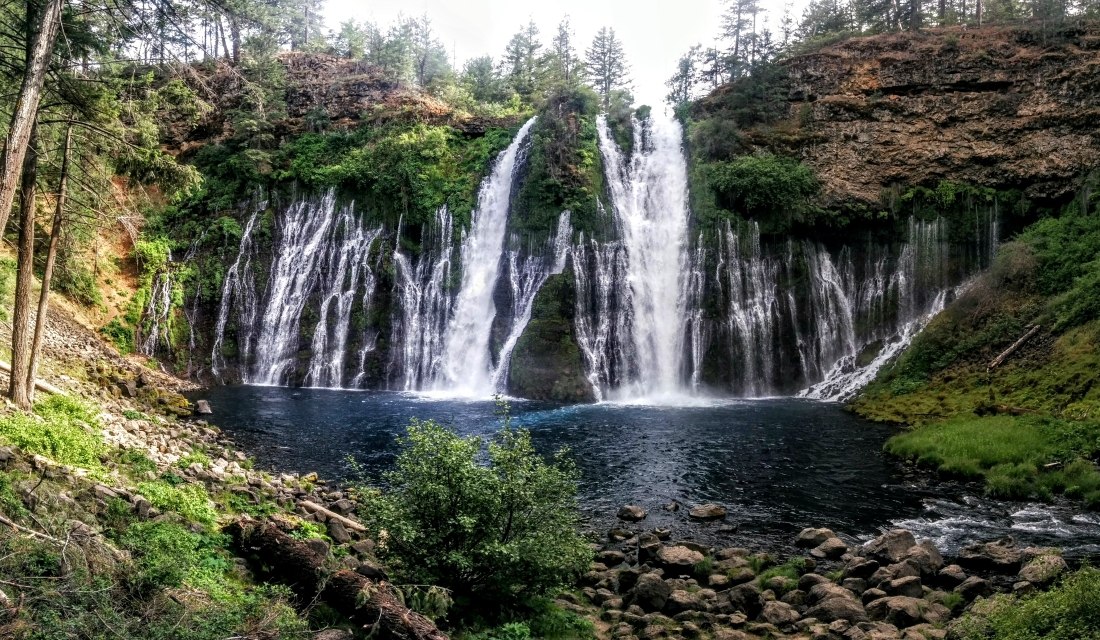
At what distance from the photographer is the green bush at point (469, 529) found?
779 cm

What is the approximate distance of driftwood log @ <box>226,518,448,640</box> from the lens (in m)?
6.54

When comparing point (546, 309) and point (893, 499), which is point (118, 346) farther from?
point (893, 499)

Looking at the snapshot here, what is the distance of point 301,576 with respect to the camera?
7504 mm

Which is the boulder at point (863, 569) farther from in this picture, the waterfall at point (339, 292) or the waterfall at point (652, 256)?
the waterfall at point (339, 292)

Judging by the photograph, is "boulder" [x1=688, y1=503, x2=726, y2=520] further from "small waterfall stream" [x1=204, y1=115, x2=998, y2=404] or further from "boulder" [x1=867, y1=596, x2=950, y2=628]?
"small waterfall stream" [x1=204, y1=115, x2=998, y2=404]

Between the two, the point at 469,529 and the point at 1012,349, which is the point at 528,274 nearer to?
the point at 1012,349

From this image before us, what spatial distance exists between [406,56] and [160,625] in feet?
215

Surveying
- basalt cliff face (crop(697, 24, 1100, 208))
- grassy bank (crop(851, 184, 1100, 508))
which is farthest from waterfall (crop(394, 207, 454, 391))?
grassy bank (crop(851, 184, 1100, 508))

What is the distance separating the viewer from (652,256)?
31922 mm

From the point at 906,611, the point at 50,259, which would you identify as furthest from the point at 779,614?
the point at 50,259

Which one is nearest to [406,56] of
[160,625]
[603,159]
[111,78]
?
[603,159]

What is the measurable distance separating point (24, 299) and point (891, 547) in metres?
15.4

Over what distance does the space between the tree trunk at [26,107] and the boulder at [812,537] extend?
12.7m

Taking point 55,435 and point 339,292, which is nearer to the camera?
point 55,435
